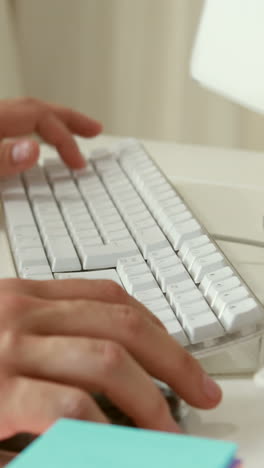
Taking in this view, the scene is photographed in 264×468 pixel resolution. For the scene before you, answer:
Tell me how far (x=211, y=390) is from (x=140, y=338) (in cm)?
6

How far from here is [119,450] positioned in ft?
1.05

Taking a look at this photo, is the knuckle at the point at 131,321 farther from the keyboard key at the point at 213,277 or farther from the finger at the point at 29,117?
the finger at the point at 29,117

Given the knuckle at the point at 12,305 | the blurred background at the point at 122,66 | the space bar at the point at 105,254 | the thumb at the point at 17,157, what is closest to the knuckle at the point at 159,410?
the knuckle at the point at 12,305

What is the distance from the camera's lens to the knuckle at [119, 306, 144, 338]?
1.50ft

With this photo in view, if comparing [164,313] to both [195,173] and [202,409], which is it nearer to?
[202,409]

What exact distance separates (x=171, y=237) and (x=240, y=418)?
0.22 metres

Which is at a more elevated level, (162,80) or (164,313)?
(164,313)

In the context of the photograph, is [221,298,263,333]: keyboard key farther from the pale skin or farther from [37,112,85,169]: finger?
[37,112,85,169]: finger

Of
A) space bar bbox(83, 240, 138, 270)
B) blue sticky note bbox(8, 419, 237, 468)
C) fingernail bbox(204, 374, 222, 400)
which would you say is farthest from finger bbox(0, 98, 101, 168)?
blue sticky note bbox(8, 419, 237, 468)

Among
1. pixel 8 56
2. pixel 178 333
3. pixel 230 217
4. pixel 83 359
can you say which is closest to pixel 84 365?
pixel 83 359

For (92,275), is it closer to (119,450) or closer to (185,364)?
(185,364)

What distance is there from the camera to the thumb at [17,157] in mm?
852

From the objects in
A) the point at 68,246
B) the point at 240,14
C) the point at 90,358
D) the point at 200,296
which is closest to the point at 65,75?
the point at 240,14

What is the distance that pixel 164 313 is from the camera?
544 millimetres
